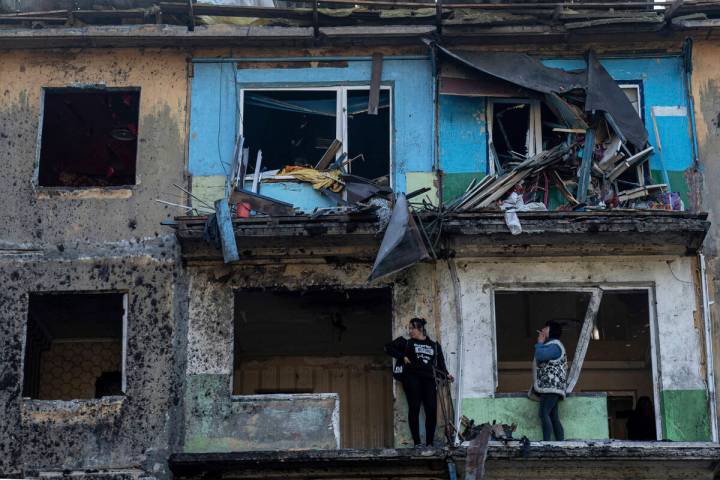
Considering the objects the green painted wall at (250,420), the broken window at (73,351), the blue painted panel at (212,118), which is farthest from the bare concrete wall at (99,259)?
the broken window at (73,351)

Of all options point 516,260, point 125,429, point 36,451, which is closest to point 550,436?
point 516,260

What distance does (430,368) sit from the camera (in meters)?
14.4

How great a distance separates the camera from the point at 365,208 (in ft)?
47.9

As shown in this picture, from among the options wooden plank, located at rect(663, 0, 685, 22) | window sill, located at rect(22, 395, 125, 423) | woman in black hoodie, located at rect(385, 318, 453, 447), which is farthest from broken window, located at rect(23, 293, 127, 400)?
wooden plank, located at rect(663, 0, 685, 22)

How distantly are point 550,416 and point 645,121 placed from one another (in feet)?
13.4

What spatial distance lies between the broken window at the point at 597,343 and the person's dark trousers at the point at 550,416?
14.4ft

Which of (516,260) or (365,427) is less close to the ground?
(516,260)

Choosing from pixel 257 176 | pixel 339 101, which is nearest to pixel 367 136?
pixel 339 101

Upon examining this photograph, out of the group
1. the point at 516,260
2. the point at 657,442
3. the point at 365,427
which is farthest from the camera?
the point at 365,427

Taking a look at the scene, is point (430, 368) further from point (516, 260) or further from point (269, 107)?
point (269, 107)

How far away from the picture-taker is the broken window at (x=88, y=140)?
1747 centimetres

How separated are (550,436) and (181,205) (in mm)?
5413

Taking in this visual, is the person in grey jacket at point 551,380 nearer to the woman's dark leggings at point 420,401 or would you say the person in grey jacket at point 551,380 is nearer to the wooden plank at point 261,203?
the woman's dark leggings at point 420,401

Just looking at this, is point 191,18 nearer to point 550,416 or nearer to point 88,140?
point 88,140
